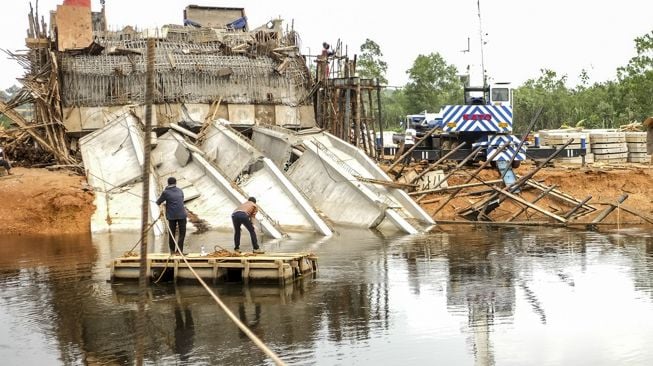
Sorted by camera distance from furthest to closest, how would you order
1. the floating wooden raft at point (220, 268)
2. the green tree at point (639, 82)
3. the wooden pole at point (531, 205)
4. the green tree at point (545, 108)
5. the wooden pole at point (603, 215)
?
the green tree at point (545, 108)
the green tree at point (639, 82)
the wooden pole at point (531, 205)
the wooden pole at point (603, 215)
the floating wooden raft at point (220, 268)

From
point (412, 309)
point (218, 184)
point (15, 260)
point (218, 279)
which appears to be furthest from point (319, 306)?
point (218, 184)

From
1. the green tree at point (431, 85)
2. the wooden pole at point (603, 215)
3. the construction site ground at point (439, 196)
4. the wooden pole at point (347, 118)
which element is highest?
the green tree at point (431, 85)

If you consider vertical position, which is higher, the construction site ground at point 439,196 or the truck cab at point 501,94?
→ the truck cab at point 501,94

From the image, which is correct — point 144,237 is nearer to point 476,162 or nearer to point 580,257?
point 580,257

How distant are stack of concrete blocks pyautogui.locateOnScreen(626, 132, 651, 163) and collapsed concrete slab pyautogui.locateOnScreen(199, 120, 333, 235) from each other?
1581cm

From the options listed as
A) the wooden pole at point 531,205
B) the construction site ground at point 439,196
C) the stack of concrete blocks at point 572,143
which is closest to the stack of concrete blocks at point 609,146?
the stack of concrete blocks at point 572,143

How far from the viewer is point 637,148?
35.2m

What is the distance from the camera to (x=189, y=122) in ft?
105

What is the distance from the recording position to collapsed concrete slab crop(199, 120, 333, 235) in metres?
24.3

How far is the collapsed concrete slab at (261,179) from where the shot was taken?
2434cm

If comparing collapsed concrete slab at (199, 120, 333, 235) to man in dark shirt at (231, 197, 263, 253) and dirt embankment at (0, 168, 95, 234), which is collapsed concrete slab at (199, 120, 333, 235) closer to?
dirt embankment at (0, 168, 95, 234)

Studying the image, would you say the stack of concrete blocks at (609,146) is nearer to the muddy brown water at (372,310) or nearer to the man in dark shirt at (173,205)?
the muddy brown water at (372,310)

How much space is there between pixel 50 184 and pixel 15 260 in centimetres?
654

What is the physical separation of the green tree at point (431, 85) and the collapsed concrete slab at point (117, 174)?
46096mm
